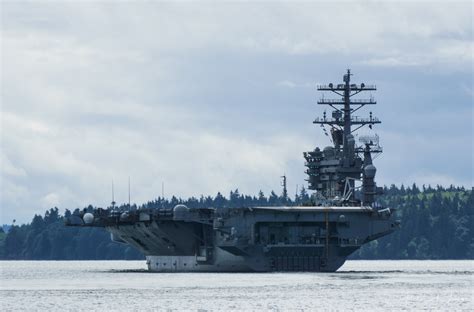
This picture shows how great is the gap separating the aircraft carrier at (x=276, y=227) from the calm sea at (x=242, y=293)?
184cm

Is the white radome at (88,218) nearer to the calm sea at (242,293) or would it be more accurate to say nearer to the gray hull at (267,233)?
the gray hull at (267,233)

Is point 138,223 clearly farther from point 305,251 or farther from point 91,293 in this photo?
point 91,293

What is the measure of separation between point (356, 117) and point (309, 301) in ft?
129

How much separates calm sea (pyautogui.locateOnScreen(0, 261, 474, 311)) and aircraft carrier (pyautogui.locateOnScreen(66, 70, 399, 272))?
184 cm

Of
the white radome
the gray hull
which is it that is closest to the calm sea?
the gray hull

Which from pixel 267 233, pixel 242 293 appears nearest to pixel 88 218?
pixel 267 233

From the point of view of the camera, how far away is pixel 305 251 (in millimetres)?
90375

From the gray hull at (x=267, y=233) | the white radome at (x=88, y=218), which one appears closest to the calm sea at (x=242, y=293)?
the gray hull at (x=267, y=233)

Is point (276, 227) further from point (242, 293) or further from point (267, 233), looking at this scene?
point (242, 293)

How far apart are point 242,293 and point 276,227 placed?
1955 centimetres

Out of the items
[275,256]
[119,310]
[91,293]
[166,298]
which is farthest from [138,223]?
[119,310]

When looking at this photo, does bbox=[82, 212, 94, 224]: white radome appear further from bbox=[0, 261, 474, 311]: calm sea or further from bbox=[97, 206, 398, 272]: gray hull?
bbox=[0, 261, 474, 311]: calm sea

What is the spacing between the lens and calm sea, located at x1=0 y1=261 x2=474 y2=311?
62531mm

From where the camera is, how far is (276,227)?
295 ft
